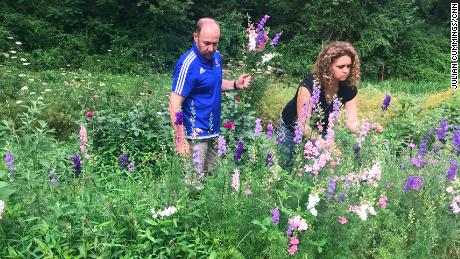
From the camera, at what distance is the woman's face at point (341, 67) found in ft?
11.5

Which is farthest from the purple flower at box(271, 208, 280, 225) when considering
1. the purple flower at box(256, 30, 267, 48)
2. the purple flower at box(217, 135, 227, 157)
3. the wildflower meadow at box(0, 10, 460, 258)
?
the purple flower at box(256, 30, 267, 48)

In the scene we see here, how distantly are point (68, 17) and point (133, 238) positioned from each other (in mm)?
13786

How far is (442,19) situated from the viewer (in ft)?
63.1

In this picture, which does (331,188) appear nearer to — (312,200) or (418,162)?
(312,200)

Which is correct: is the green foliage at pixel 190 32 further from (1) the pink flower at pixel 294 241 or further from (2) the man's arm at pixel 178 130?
(1) the pink flower at pixel 294 241

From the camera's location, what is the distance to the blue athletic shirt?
3463 mm

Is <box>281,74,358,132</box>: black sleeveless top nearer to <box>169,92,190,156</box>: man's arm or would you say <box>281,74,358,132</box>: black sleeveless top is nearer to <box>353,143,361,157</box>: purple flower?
<box>353,143,361,157</box>: purple flower

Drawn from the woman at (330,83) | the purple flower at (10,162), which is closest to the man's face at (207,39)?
the woman at (330,83)

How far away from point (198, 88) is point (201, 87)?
0.07ft

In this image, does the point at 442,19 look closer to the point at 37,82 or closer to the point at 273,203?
the point at 37,82

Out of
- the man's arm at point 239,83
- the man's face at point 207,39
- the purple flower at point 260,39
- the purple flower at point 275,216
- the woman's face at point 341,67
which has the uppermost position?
the man's face at point 207,39

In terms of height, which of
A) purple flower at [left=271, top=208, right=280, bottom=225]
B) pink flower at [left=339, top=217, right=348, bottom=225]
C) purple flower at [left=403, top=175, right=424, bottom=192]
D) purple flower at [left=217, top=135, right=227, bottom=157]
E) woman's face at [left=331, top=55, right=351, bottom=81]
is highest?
woman's face at [left=331, top=55, right=351, bottom=81]

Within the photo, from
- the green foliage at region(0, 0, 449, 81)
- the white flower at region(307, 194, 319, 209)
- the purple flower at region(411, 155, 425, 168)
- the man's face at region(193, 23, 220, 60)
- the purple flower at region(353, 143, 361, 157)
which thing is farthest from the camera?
the green foliage at region(0, 0, 449, 81)

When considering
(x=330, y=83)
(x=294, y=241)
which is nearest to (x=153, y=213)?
(x=294, y=241)
